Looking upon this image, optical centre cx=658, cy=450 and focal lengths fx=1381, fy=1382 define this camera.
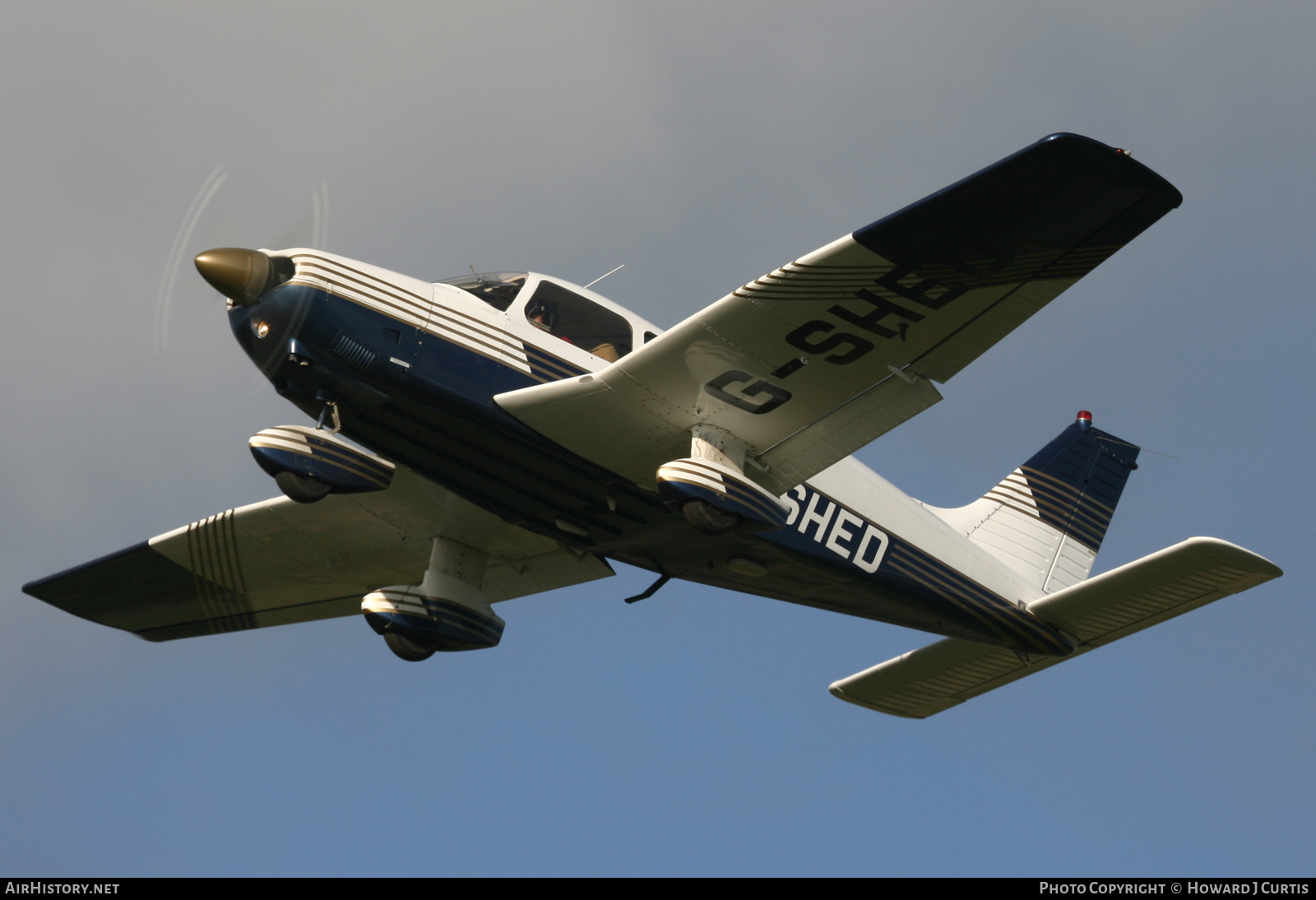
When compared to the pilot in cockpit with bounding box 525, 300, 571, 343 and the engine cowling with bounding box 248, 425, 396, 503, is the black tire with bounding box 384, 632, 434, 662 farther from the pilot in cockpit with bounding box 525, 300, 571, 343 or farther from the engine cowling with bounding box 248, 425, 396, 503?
the pilot in cockpit with bounding box 525, 300, 571, 343

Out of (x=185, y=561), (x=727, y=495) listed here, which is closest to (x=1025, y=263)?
(x=727, y=495)

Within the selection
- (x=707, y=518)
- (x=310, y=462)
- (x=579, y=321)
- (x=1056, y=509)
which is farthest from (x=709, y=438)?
(x=1056, y=509)

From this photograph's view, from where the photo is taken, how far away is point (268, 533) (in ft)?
55.2

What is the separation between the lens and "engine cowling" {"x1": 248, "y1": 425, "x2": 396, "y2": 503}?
43.2 feet

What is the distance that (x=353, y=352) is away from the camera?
12.6 metres

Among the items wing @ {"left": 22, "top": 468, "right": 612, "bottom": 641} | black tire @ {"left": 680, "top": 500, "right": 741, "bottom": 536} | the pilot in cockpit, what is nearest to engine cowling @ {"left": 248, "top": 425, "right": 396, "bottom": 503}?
wing @ {"left": 22, "top": 468, "right": 612, "bottom": 641}

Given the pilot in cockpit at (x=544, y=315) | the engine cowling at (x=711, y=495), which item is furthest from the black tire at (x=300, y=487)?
the engine cowling at (x=711, y=495)

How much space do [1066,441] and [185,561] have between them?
37.9 ft

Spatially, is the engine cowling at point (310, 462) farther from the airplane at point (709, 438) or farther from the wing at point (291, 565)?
the wing at point (291, 565)

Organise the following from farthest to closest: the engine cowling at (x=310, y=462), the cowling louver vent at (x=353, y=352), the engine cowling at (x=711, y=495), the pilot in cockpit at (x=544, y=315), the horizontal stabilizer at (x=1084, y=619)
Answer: the pilot in cockpit at (x=544, y=315), the horizontal stabilizer at (x=1084, y=619), the engine cowling at (x=310, y=462), the cowling louver vent at (x=353, y=352), the engine cowling at (x=711, y=495)

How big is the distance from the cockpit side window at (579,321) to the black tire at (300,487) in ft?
8.65

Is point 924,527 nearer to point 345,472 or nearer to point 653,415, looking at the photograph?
point 653,415

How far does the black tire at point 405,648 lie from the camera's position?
602 inches

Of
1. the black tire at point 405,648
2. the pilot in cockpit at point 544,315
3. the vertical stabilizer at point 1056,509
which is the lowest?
the black tire at point 405,648
